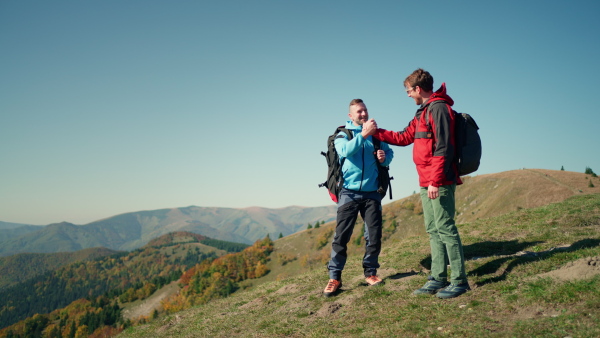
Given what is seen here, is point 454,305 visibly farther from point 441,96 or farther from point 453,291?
point 441,96

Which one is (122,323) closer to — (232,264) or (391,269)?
(232,264)

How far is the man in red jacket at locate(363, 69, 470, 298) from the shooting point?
5895 millimetres

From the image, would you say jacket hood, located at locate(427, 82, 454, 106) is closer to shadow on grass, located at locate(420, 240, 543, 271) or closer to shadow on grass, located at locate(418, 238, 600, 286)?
shadow on grass, located at locate(418, 238, 600, 286)

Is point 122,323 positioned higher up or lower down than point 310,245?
lower down

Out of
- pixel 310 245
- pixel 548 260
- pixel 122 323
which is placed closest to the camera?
pixel 548 260

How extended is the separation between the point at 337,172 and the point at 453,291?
10.7 ft

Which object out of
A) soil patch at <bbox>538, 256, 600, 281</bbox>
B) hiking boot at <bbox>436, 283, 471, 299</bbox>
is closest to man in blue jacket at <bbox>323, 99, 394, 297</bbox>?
hiking boot at <bbox>436, 283, 471, 299</bbox>

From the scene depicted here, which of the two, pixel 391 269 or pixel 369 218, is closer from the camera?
pixel 369 218

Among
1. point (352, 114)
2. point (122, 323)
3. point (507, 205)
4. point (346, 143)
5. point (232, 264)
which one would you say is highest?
point (352, 114)

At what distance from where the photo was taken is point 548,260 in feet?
22.5

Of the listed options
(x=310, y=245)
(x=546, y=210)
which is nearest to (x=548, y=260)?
(x=546, y=210)

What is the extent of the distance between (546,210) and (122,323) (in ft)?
578

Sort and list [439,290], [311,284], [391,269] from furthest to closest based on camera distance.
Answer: [311,284]
[391,269]
[439,290]

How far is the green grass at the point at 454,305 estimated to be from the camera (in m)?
4.63
